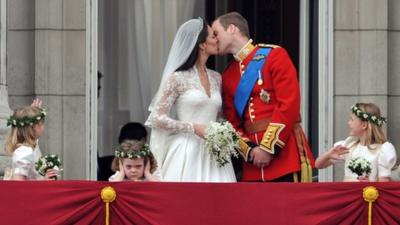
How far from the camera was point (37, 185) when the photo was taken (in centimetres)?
1188

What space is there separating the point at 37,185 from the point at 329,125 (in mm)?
4558

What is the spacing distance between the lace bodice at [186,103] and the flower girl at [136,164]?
0.57 meters

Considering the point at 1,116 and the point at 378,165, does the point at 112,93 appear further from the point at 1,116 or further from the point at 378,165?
the point at 378,165

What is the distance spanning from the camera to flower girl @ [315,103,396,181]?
1303cm

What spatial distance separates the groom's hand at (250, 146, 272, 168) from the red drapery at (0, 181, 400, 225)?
48.0 inches

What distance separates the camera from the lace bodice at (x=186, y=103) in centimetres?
1330

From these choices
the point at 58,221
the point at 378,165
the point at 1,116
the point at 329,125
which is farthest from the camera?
the point at 329,125

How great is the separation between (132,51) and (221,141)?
11.9 feet

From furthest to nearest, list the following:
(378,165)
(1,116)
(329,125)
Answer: (329,125)
(1,116)
(378,165)

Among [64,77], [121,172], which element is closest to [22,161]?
[121,172]

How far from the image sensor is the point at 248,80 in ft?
43.8

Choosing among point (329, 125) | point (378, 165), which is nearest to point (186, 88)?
point (378, 165)

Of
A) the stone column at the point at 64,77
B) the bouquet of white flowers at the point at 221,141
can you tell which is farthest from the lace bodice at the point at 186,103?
the stone column at the point at 64,77

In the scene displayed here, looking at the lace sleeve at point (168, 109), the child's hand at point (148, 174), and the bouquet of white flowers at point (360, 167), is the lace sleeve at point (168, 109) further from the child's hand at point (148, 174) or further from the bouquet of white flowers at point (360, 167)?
the bouquet of white flowers at point (360, 167)
